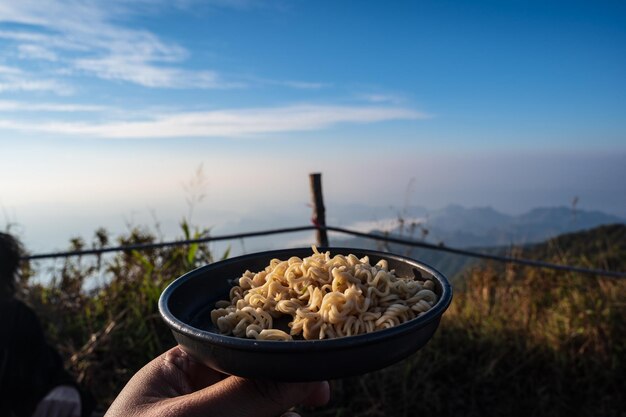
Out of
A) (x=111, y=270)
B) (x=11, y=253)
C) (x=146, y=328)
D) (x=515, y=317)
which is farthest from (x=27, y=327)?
(x=515, y=317)

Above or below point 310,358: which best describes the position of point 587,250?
below

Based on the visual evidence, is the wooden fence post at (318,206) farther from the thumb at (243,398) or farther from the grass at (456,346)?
the thumb at (243,398)

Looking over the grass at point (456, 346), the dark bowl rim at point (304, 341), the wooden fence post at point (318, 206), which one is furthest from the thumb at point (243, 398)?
the wooden fence post at point (318, 206)

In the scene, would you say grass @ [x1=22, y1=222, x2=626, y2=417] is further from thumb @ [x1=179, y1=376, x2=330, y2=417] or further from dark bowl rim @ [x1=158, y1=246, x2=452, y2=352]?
dark bowl rim @ [x1=158, y1=246, x2=452, y2=352]

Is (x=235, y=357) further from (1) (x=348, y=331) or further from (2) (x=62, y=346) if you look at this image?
(2) (x=62, y=346)

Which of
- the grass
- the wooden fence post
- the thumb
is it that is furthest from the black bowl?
the wooden fence post

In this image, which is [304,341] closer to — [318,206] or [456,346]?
[318,206]
